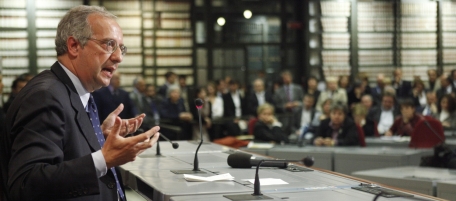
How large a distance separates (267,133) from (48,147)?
5.90 metres

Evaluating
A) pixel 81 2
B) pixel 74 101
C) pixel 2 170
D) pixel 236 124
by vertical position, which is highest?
pixel 81 2

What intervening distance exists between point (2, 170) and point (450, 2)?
12.7 metres

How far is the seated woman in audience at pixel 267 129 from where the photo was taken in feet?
25.4

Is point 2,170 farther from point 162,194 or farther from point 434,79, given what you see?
point 434,79

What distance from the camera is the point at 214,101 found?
34.9 ft

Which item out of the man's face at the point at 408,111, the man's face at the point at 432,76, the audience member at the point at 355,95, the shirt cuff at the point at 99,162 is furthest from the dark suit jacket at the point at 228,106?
the shirt cuff at the point at 99,162

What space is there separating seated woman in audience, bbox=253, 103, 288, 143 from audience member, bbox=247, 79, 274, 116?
9.03 ft

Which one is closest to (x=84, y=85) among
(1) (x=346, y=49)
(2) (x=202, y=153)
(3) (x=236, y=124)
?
(2) (x=202, y=153)

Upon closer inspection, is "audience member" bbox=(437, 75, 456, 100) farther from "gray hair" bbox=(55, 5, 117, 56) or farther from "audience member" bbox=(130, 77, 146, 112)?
"gray hair" bbox=(55, 5, 117, 56)

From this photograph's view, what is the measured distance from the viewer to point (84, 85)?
2.24 meters

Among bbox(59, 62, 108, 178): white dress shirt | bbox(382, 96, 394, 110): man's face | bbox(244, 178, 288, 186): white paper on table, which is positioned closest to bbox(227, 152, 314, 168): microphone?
bbox(244, 178, 288, 186): white paper on table

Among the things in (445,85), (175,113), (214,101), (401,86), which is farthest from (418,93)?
(175,113)

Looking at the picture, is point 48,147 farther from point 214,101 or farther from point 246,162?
point 214,101

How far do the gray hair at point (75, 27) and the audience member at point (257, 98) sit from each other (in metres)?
8.43
